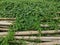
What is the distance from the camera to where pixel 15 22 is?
16.4ft

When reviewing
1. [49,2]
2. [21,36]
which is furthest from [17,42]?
[49,2]

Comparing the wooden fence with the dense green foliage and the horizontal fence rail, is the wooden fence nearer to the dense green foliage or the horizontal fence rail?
the horizontal fence rail

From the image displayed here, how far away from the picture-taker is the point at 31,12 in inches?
213

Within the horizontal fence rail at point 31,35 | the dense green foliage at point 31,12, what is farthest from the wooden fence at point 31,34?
the dense green foliage at point 31,12

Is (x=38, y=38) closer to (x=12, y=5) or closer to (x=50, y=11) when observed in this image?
(x=50, y=11)

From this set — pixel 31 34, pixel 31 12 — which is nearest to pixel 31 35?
pixel 31 34

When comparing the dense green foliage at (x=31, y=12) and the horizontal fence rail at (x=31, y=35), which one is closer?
the horizontal fence rail at (x=31, y=35)

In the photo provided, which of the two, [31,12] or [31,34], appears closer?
[31,34]

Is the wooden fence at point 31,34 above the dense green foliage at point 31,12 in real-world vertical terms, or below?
below

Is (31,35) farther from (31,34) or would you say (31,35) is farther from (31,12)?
(31,12)

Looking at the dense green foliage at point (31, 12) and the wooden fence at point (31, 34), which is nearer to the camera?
the wooden fence at point (31, 34)

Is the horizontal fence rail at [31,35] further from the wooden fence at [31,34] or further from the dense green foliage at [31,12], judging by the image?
the dense green foliage at [31,12]

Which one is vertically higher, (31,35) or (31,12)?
(31,12)

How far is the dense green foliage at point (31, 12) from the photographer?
4941 millimetres
